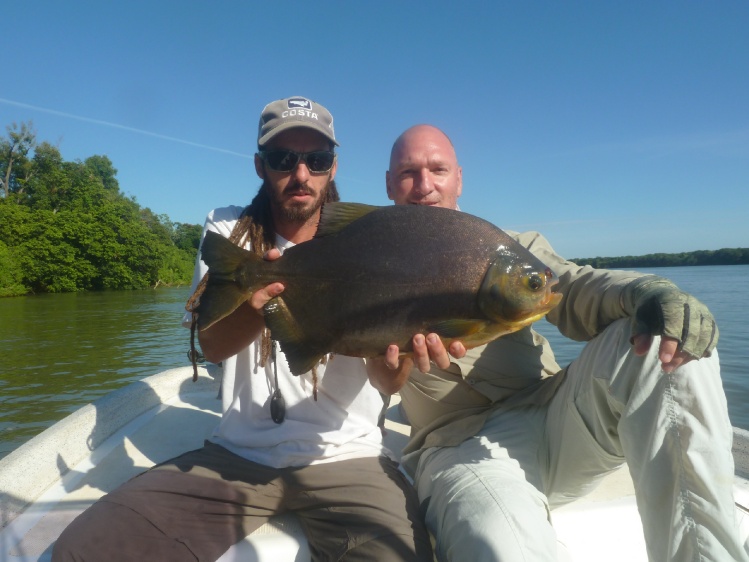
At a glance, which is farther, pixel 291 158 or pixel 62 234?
pixel 62 234

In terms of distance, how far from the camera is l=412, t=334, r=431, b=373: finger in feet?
7.72

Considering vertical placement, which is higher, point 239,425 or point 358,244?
point 358,244

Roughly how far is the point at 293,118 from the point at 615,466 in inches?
116

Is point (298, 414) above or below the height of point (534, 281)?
below

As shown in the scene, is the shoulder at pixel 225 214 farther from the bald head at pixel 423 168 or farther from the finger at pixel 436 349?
the finger at pixel 436 349

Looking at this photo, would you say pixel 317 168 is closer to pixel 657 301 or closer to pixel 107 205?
pixel 657 301

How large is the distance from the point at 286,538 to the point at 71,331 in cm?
2410

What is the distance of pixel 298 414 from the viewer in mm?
3127

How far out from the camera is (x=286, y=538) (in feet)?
9.36

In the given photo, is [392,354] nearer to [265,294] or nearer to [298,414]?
[265,294]

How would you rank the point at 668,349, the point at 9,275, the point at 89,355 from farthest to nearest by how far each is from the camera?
the point at 9,275, the point at 89,355, the point at 668,349

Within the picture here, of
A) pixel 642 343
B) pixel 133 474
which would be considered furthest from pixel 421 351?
pixel 133 474

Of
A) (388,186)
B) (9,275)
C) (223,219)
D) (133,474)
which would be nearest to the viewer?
(223,219)

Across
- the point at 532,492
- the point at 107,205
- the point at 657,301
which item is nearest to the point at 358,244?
the point at 657,301
